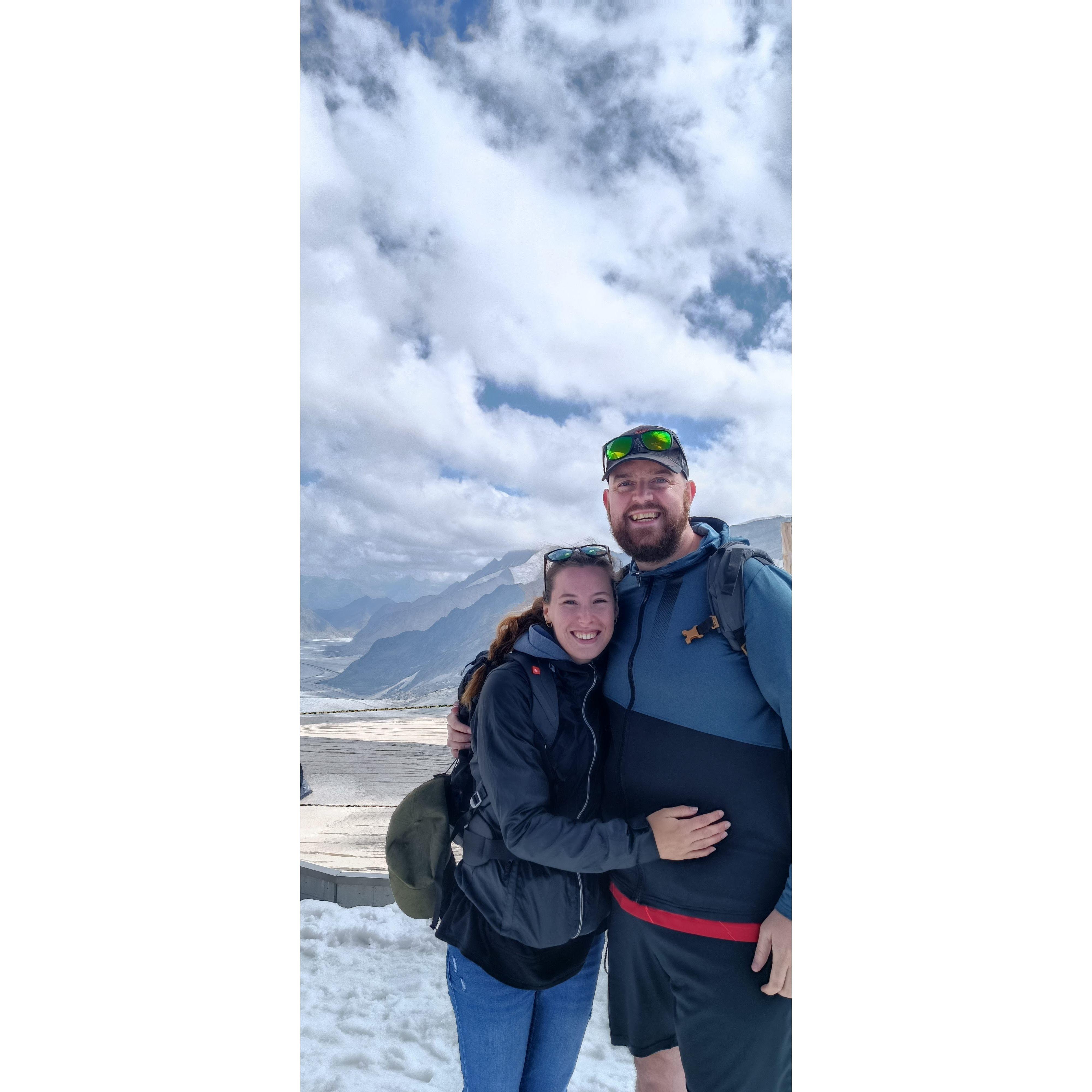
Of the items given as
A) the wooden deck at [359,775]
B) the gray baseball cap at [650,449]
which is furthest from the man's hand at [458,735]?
the wooden deck at [359,775]

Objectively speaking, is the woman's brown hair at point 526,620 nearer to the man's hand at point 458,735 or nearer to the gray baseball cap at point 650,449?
the man's hand at point 458,735

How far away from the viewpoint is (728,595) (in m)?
1.00

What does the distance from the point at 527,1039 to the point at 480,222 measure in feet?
5.85

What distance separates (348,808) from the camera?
2.81 meters

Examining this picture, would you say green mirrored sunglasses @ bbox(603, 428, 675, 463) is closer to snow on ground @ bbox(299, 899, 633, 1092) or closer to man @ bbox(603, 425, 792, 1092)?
man @ bbox(603, 425, 792, 1092)

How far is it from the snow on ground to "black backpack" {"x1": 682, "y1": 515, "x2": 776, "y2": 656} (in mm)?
856

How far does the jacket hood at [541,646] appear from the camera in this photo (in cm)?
104

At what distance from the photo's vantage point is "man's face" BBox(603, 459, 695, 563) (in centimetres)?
107

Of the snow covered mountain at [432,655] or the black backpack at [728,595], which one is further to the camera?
the snow covered mountain at [432,655]

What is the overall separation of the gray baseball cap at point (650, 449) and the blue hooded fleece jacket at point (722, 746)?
0.17 metres

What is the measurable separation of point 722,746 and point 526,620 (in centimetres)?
42

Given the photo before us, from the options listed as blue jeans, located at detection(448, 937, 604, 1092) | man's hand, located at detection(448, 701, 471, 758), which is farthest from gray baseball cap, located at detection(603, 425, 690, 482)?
blue jeans, located at detection(448, 937, 604, 1092)

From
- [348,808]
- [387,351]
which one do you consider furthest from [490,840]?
[348,808]
